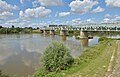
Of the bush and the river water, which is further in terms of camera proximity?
the river water

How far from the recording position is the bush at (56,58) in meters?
22.5

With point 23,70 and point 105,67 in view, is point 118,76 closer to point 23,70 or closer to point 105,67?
point 105,67

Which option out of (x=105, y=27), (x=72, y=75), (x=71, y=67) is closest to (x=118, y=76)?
(x=72, y=75)

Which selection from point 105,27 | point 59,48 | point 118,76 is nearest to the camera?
point 118,76

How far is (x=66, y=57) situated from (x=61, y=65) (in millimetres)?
1129

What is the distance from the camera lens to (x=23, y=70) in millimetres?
27984

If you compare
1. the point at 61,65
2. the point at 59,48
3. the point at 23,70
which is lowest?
the point at 23,70

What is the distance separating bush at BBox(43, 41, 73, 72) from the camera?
22.5m

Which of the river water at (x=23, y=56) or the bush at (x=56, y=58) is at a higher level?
the bush at (x=56, y=58)

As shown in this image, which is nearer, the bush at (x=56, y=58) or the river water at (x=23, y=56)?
the bush at (x=56, y=58)

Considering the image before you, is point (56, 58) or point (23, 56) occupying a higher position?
point (56, 58)

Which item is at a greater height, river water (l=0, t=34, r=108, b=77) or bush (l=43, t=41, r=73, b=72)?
bush (l=43, t=41, r=73, b=72)

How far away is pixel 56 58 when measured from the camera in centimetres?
2280

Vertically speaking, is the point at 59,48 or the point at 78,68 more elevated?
the point at 59,48
